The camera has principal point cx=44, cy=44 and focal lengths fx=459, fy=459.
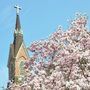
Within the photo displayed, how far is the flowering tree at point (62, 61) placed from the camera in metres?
17.8

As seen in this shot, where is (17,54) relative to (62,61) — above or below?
above

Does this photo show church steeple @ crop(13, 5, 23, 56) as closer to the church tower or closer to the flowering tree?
the church tower

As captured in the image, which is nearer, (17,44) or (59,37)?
(59,37)

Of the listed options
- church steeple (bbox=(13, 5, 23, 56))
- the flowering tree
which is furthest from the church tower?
the flowering tree

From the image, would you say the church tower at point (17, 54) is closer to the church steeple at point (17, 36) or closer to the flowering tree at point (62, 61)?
the church steeple at point (17, 36)

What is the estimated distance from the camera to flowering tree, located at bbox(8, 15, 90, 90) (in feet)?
58.3

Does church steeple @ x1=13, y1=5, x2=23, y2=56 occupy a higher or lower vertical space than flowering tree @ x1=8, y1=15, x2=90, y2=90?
higher

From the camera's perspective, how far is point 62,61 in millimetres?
18375

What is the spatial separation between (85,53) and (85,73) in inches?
31.0

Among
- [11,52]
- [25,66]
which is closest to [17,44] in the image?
[11,52]

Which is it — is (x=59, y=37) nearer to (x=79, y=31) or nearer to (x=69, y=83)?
(x=79, y=31)

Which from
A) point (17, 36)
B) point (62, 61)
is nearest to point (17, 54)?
point (17, 36)

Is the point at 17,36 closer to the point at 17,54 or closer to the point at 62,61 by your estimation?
the point at 17,54

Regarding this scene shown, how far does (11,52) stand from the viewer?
71.9m
